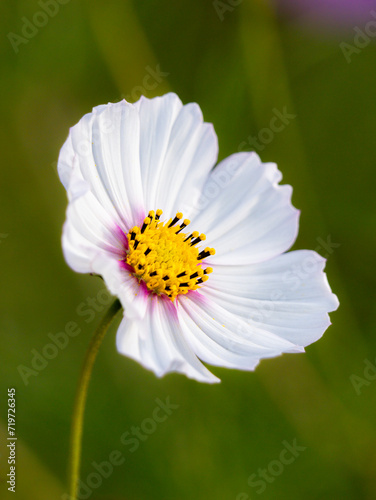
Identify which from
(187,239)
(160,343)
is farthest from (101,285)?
(160,343)

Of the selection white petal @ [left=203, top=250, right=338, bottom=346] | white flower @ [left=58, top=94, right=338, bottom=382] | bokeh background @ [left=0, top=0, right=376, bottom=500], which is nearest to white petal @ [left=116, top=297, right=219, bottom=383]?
white flower @ [left=58, top=94, right=338, bottom=382]

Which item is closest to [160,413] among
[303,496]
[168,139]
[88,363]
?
[303,496]

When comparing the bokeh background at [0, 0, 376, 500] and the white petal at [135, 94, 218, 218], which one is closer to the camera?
the white petal at [135, 94, 218, 218]

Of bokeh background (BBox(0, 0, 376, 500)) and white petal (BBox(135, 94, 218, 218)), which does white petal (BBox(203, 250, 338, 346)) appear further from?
bokeh background (BBox(0, 0, 376, 500))

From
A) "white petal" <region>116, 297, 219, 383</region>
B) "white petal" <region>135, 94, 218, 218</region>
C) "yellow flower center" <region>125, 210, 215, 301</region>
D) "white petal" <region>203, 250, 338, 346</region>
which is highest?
"white petal" <region>135, 94, 218, 218</region>

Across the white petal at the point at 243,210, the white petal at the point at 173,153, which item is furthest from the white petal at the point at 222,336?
the white petal at the point at 173,153

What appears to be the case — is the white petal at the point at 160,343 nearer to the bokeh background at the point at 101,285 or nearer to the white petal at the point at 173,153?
the white petal at the point at 173,153

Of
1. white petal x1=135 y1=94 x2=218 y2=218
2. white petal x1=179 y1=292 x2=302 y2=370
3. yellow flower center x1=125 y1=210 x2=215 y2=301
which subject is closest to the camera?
white petal x1=179 y1=292 x2=302 y2=370

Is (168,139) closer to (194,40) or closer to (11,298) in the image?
(11,298)
